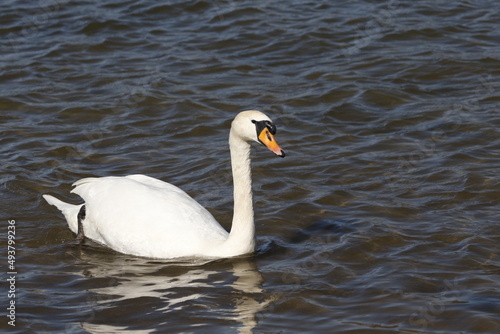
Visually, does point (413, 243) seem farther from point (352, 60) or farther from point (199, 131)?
point (352, 60)

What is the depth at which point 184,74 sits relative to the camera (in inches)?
520

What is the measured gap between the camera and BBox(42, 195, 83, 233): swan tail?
8914 mm

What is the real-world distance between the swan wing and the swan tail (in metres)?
0.17

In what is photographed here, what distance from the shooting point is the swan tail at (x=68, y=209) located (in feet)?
29.2

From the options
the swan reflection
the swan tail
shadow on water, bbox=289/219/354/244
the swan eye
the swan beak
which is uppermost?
the swan eye

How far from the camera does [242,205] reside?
8.09 metres

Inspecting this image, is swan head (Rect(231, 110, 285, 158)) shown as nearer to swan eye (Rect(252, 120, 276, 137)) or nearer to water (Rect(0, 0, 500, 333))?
swan eye (Rect(252, 120, 276, 137))

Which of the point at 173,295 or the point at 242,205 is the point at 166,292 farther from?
the point at 242,205

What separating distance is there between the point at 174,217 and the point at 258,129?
116 centimetres

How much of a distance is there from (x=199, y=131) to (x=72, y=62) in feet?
10.6

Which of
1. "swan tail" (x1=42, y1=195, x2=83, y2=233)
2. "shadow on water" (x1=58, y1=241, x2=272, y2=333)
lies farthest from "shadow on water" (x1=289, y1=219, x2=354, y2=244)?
"swan tail" (x1=42, y1=195, x2=83, y2=233)

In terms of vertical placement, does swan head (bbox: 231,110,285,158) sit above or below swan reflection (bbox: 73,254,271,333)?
above

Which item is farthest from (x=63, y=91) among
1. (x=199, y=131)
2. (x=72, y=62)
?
(x=199, y=131)

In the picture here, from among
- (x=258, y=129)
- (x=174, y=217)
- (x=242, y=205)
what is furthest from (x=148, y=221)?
(x=258, y=129)
